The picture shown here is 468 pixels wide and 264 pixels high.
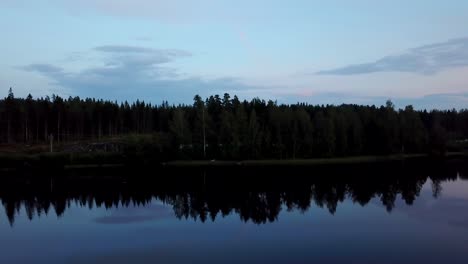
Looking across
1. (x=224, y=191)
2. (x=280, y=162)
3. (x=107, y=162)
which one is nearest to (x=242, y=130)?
(x=280, y=162)

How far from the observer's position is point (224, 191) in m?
59.8

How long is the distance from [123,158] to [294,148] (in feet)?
116

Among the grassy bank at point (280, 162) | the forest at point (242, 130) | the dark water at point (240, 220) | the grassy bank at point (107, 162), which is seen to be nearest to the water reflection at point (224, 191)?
the dark water at point (240, 220)

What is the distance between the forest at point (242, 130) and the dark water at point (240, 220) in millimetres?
31167

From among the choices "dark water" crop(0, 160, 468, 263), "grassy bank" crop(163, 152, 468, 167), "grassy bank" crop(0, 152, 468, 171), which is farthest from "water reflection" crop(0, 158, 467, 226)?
"grassy bank" crop(0, 152, 468, 171)

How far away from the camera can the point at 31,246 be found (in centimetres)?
3384

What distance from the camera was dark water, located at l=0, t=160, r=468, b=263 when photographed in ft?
99.8

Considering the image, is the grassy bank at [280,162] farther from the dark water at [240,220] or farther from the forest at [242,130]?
the dark water at [240,220]

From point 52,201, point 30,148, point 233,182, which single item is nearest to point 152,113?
point 30,148

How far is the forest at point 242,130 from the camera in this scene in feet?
345

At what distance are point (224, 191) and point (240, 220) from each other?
709 inches

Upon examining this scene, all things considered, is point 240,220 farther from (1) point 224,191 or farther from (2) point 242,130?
(2) point 242,130

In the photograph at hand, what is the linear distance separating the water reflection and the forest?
64.9ft

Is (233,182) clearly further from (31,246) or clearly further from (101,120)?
(101,120)
